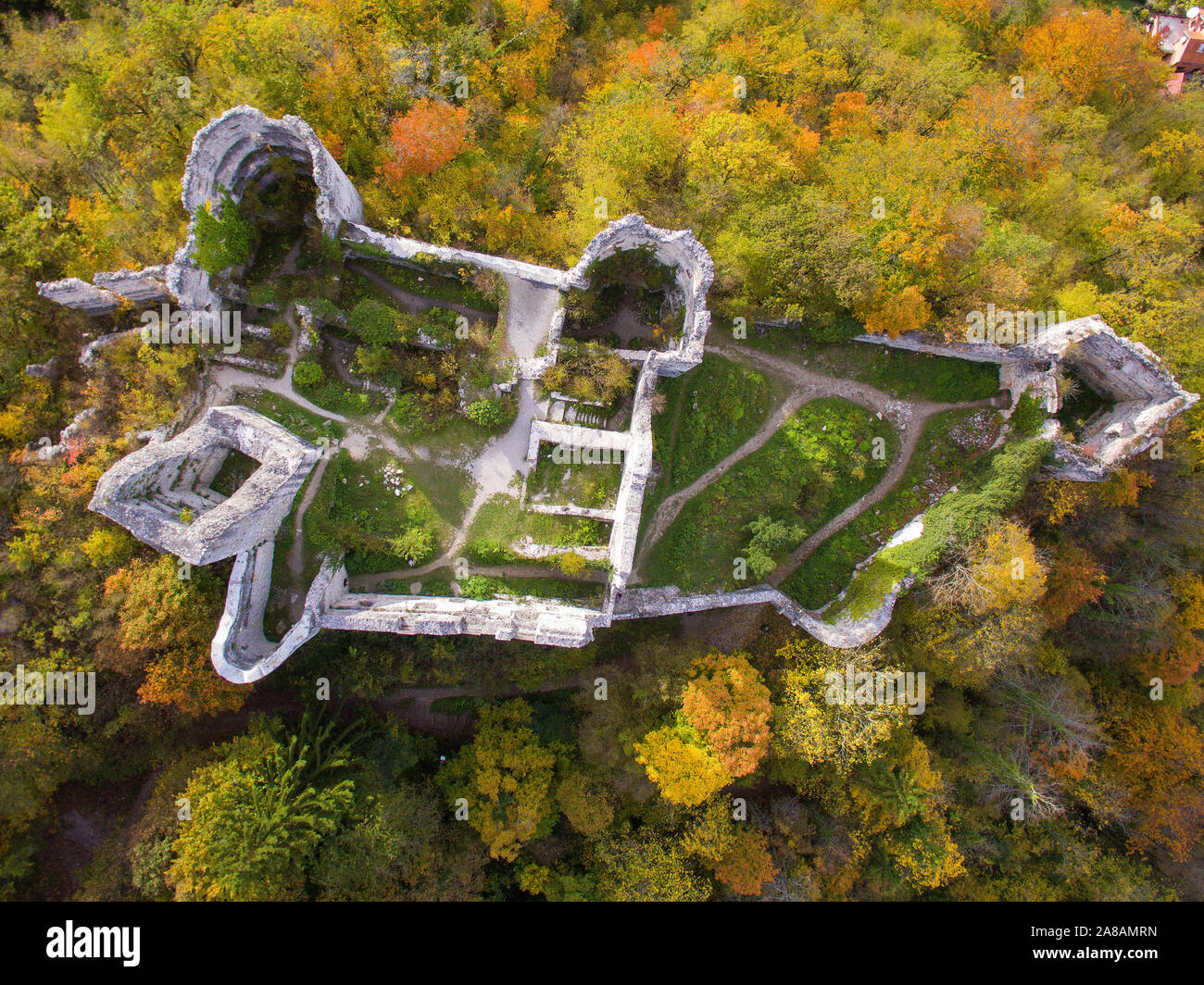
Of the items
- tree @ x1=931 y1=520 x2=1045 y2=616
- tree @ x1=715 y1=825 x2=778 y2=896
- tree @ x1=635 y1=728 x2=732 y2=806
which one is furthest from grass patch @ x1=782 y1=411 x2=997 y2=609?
tree @ x1=715 y1=825 x2=778 y2=896

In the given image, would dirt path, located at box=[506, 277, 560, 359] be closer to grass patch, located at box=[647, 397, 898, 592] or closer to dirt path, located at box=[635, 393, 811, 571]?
dirt path, located at box=[635, 393, 811, 571]

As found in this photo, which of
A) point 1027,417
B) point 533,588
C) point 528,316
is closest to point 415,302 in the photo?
point 528,316

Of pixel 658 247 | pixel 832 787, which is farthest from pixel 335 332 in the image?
pixel 832 787

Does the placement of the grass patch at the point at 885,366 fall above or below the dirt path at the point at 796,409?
above

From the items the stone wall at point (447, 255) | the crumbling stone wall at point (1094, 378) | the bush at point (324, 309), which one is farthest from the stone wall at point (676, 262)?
the bush at point (324, 309)

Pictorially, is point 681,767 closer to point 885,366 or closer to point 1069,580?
point 1069,580

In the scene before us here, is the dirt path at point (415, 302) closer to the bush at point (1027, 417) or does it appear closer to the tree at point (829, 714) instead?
the tree at point (829, 714)

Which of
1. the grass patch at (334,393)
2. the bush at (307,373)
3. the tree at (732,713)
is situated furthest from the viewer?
the grass patch at (334,393)
